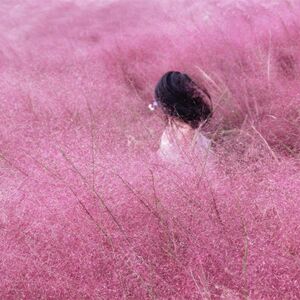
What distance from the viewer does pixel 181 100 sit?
2156mm

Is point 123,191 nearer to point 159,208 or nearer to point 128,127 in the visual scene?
point 159,208

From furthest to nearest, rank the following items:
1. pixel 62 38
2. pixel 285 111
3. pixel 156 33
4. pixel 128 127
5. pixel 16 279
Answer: pixel 62 38 → pixel 156 33 → pixel 128 127 → pixel 285 111 → pixel 16 279

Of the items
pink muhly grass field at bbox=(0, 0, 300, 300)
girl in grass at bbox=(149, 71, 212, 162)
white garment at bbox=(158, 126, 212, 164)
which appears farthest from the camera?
girl in grass at bbox=(149, 71, 212, 162)

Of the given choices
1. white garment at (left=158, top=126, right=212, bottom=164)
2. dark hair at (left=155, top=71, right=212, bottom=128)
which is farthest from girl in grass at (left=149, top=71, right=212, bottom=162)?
white garment at (left=158, top=126, right=212, bottom=164)

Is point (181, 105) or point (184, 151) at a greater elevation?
point (184, 151)

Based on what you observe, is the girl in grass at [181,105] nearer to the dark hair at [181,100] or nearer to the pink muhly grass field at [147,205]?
the dark hair at [181,100]

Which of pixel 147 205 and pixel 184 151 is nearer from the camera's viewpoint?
pixel 147 205

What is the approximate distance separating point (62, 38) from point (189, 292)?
4014 mm

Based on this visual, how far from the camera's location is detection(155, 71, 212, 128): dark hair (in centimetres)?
214

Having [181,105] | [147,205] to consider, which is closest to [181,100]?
[181,105]

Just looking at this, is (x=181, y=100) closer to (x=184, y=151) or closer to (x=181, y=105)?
(x=181, y=105)

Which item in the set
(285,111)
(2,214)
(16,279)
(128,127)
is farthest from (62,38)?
(16,279)

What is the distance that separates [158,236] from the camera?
135 cm

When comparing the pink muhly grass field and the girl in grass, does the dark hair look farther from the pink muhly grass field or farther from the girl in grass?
the pink muhly grass field
